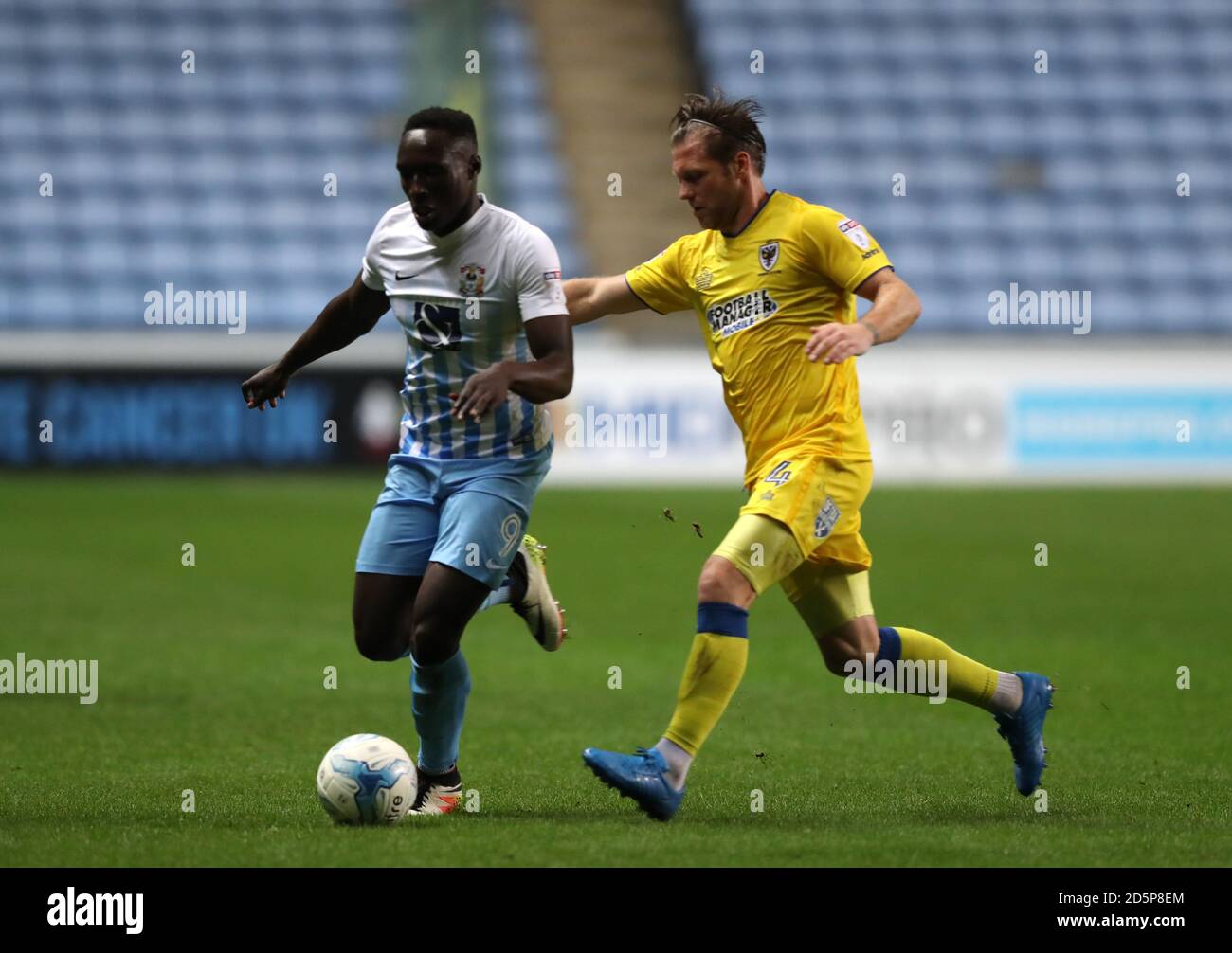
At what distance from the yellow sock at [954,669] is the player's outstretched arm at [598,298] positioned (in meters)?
1.45

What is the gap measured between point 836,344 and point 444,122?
1402 millimetres

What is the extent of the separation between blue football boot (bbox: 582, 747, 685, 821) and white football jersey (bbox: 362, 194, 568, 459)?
3.62ft

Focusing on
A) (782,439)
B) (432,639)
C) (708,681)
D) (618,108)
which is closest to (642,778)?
(708,681)

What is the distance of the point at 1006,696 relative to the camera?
6156 mm

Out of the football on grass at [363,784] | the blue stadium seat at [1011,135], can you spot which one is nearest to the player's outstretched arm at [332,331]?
the football on grass at [363,784]

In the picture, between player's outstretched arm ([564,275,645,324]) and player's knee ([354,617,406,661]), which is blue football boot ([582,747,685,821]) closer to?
player's knee ([354,617,406,661])

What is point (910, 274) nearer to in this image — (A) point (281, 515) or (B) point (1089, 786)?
(A) point (281, 515)

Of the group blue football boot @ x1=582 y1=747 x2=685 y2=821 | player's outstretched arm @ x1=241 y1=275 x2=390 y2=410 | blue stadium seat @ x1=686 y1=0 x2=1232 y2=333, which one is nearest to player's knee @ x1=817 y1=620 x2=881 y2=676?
blue football boot @ x1=582 y1=747 x2=685 y2=821

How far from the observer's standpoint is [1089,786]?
6.34m

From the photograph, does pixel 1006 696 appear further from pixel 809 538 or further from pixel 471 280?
pixel 471 280

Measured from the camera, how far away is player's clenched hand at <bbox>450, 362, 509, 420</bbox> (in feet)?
17.6
